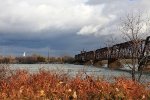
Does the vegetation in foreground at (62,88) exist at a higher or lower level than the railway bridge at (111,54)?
lower

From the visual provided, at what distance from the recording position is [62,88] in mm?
17453

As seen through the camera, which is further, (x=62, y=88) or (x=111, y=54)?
(x=111, y=54)

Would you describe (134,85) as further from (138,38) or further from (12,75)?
Result: (138,38)

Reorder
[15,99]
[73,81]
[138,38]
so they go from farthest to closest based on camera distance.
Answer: [138,38]
[73,81]
[15,99]

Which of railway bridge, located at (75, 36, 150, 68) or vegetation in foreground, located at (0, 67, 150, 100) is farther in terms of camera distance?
railway bridge, located at (75, 36, 150, 68)

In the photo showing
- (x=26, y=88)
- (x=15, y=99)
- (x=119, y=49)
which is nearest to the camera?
(x=15, y=99)

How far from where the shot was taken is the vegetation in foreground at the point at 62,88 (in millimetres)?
16703

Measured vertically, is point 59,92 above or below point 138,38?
below

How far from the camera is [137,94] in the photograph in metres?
17.8

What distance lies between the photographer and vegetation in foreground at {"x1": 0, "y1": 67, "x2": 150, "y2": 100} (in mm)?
16703

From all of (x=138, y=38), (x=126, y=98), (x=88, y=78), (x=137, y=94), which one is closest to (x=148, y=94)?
(x=137, y=94)

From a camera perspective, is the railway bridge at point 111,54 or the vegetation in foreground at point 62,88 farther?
the railway bridge at point 111,54

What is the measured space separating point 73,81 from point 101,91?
1.87 metres

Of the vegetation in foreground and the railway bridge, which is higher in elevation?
the railway bridge
